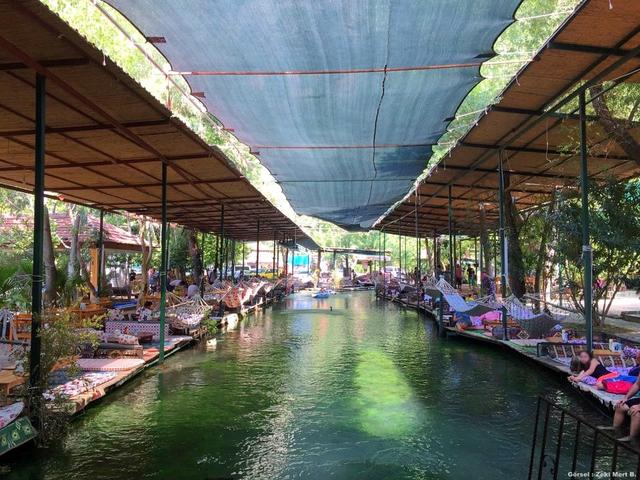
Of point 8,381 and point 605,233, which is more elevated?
point 605,233

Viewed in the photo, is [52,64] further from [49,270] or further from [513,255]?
[513,255]

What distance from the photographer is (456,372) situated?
7.26 meters

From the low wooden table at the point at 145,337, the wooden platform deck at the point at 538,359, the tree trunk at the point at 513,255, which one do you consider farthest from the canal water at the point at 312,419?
the tree trunk at the point at 513,255

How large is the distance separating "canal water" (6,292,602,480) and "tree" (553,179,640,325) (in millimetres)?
1993

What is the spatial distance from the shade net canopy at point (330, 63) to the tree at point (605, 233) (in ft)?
9.22

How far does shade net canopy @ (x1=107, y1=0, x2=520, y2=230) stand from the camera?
379 centimetres

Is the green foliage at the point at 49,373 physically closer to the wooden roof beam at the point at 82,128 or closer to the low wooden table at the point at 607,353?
the wooden roof beam at the point at 82,128

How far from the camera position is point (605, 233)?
24.7ft

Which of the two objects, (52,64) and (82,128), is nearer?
(52,64)

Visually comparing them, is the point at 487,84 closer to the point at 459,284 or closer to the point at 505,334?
the point at 459,284

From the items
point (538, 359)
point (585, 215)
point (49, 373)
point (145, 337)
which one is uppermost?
point (585, 215)

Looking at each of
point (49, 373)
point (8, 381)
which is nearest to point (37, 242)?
point (49, 373)

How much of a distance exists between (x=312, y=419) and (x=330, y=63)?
339 centimetres

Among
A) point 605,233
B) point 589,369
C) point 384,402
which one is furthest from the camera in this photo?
point 605,233
